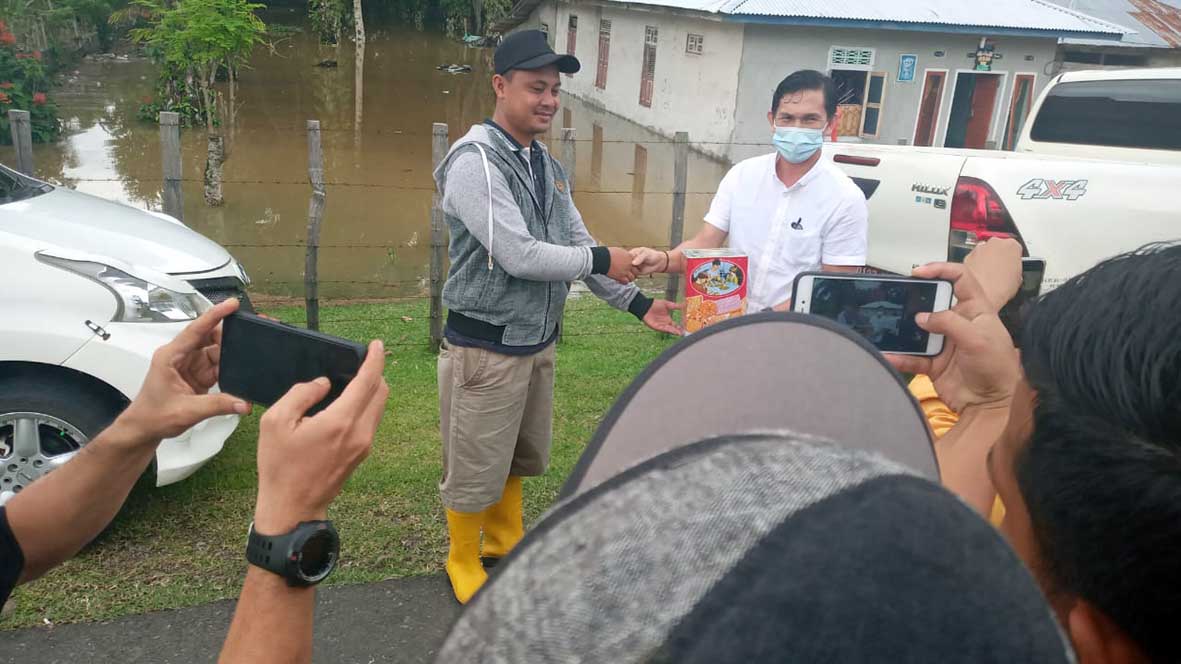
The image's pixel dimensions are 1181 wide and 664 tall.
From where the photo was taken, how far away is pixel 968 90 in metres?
18.8

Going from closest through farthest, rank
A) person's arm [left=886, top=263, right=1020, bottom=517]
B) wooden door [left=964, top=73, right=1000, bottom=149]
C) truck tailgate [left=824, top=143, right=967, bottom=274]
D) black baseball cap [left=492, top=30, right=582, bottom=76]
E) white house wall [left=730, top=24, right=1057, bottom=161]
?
person's arm [left=886, top=263, right=1020, bottom=517] < black baseball cap [left=492, top=30, right=582, bottom=76] < truck tailgate [left=824, top=143, right=967, bottom=274] < white house wall [left=730, top=24, right=1057, bottom=161] < wooden door [left=964, top=73, right=1000, bottom=149]

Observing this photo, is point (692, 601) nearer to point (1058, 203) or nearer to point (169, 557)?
point (169, 557)

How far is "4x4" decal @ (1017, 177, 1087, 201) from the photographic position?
16.4 ft

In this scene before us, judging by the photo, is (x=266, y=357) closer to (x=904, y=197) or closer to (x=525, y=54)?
(x=525, y=54)

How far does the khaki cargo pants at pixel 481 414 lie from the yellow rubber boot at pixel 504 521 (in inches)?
11.3

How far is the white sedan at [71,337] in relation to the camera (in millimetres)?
3436

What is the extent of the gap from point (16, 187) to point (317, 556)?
4010 mm

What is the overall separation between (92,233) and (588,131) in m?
19.6

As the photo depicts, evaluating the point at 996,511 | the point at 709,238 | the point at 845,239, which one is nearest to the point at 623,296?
the point at 709,238

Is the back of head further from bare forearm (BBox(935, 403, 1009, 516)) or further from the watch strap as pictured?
bare forearm (BBox(935, 403, 1009, 516))

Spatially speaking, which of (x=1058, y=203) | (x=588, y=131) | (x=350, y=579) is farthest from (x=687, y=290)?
(x=588, y=131)

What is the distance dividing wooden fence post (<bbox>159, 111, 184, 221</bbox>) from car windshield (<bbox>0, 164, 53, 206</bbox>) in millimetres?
1390

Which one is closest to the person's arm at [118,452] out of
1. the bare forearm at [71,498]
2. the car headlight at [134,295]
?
the bare forearm at [71,498]

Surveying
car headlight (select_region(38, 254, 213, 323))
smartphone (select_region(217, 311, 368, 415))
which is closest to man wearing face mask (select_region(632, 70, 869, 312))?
smartphone (select_region(217, 311, 368, 415))
